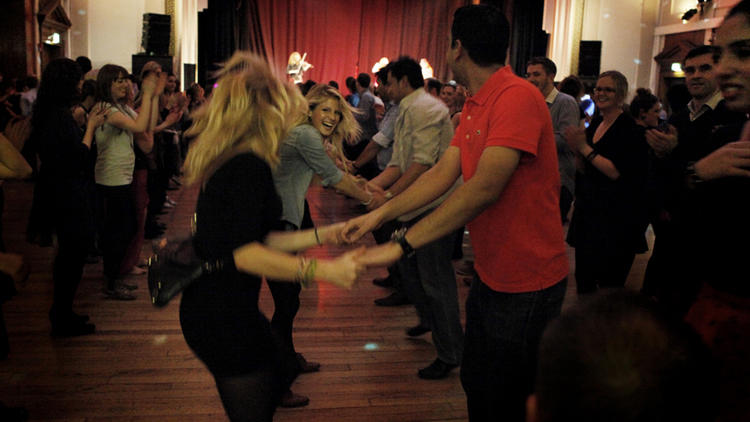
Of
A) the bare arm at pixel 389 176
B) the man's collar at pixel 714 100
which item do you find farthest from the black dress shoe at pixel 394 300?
the man's collar at pixel 714 100

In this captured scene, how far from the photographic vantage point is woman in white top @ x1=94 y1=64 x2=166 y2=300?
12.7 ft

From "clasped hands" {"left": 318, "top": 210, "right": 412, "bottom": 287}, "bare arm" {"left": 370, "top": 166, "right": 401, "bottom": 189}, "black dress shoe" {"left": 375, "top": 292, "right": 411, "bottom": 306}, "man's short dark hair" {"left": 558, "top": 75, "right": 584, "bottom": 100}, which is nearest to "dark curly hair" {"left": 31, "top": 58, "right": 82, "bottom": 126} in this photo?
"bare arm" {"left": 370, "top": 166, "right": 401, "bottom": 189}

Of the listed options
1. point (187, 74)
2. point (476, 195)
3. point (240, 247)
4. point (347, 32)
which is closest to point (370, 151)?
point (476, 195)

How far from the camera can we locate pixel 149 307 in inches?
160

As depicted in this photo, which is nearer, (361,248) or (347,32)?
(361,248)

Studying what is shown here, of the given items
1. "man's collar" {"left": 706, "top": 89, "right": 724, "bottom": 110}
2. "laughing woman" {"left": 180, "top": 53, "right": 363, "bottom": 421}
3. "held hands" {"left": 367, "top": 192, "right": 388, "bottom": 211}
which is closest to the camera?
"laughing woman" {"left": 180, "top": 53, "right": 363, "bottom": 421}

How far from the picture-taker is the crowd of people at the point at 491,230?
2.31 feet

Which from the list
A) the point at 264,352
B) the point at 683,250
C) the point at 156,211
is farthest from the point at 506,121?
the point at 156,211

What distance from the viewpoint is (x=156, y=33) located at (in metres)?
10.7

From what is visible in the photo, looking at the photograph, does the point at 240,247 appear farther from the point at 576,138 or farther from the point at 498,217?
the point at 576,138

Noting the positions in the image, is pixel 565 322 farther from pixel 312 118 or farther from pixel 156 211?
pixel 156 211

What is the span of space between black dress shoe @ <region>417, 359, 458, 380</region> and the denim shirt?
991 mm

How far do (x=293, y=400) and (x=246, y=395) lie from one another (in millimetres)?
1226

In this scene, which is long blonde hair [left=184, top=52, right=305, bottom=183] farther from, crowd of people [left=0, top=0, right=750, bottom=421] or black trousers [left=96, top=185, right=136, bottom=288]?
black trousers [left=96, top=185, right=136, bottom=288]
